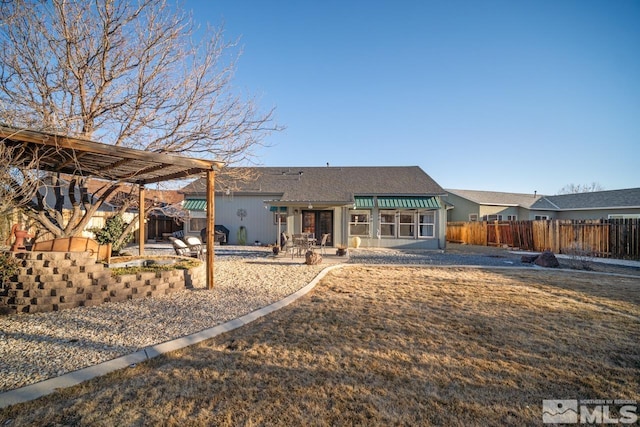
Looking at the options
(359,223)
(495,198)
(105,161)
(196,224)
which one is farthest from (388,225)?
(495,198)

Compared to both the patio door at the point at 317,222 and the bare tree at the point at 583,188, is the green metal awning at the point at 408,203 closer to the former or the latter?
the patio door at the point at 317,222

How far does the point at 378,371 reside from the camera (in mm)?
3514

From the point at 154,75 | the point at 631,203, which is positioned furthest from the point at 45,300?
the point at 631,203

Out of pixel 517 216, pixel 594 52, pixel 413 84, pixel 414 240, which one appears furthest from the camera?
pixel 517 216

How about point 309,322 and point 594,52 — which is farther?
point 594,52

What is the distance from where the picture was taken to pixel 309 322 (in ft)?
17.2

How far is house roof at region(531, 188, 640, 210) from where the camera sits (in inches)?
915

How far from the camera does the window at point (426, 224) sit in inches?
794

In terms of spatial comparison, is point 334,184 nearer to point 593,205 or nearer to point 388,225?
point 388,225

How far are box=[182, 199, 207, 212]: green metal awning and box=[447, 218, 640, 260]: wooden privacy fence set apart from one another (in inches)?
859

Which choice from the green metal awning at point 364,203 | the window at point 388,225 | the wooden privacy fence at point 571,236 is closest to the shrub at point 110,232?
the green metal awning at point 364,203

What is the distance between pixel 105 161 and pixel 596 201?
3542 cm

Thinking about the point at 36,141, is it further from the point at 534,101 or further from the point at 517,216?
the point at 517,216

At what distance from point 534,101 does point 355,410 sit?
18.0 m
